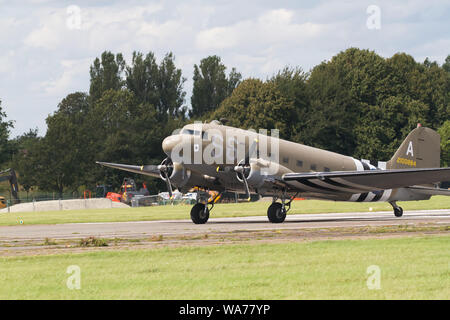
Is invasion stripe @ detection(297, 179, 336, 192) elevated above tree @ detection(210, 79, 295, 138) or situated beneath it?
situated beneath

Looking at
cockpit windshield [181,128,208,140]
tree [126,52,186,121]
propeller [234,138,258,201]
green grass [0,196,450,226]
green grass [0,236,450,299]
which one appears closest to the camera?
green grass [0,236,450,299]

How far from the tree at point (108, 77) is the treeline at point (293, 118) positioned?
7.69 meters

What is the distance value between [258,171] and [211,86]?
3812 inches

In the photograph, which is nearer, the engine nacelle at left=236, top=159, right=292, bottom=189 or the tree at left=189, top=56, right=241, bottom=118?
the engine nacelle at left=236, top=159, right=292, bottom=189

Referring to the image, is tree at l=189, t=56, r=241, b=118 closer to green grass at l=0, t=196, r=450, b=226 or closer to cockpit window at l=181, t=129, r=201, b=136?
green grass at l=0, t=196, r=450, b=226

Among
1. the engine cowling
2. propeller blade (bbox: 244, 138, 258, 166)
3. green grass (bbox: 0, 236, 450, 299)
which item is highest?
propeller blade (bbox: 244, 138, 258, 166)

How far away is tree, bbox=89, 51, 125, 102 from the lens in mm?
121831

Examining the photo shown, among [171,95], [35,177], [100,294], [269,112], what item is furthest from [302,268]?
[171,95]

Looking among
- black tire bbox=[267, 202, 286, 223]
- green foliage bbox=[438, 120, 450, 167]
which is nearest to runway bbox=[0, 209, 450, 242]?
black tire bbox=[267, 202, 286, 223]

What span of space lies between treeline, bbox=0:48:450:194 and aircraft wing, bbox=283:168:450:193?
180 feet

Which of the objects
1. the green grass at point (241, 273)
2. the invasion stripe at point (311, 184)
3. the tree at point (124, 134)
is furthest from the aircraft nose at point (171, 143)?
the tree at point (124, 134)

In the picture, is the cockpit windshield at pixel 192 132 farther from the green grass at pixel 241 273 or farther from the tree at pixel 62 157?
the tree at pixel 62 157

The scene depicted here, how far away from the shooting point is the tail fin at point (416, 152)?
126ft

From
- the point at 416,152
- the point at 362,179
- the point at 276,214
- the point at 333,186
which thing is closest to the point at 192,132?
the point at 276,214
